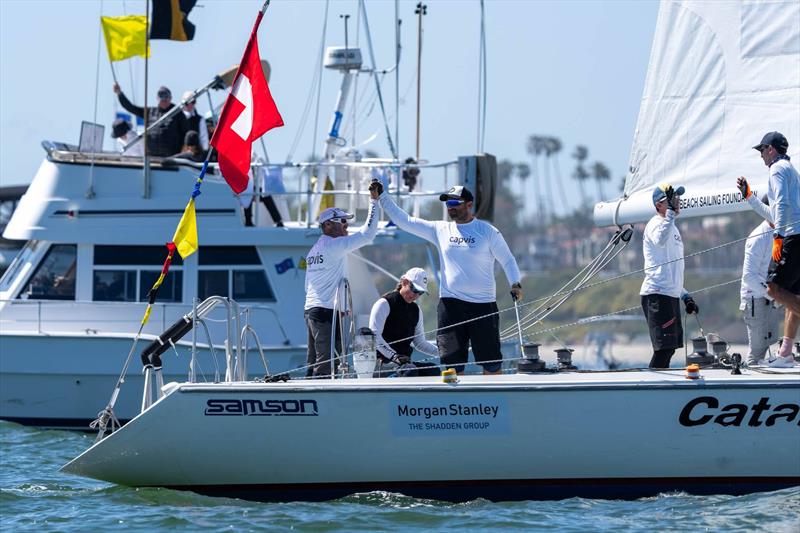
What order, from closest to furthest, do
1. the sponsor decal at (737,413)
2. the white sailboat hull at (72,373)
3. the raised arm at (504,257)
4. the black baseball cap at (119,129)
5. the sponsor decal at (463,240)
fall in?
the sponsor decal at (737,413) < the raised arm at (504,257) < the sponsor decal at (463,240) < the white sailboat hull at (72,373) < the black baseball cap at (119,129)

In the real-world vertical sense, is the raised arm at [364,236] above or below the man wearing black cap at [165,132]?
below

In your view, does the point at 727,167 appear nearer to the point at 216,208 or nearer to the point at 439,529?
the point at 439,529

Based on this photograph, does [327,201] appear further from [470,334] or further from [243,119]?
[470,334]

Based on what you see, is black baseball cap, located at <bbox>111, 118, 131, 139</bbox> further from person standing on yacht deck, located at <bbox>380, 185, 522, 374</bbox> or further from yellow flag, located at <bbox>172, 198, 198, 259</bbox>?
person standing on yacht deck, located at <bbox>380, 185, 522, 374</bbox>

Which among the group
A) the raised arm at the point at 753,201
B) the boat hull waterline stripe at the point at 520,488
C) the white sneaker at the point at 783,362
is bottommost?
the boat hull waterline stripe at the point at 520,488

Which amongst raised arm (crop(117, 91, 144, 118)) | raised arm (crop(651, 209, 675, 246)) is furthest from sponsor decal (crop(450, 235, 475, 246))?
raised arm (crop(117, 91, 144, 118))


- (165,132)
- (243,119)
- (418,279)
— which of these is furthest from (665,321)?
(165,132)

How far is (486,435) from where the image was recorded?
9.30 meters

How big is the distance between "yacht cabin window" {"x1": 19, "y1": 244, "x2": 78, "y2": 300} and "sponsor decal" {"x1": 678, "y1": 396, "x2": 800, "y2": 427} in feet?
31.8

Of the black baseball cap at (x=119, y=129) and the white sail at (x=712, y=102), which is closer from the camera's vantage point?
the white sail at (x=712, y=102)

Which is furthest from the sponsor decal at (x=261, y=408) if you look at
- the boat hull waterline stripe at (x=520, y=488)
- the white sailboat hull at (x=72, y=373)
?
the white sailboat hull at (x=72, y=373)

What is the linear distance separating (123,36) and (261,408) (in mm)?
9586

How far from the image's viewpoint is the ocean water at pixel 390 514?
886cm

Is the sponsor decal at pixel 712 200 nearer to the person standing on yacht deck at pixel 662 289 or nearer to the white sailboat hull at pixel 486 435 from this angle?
the person standing on yacht deck at pixel 662 289
